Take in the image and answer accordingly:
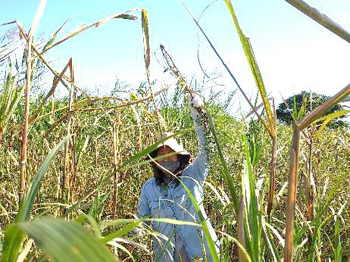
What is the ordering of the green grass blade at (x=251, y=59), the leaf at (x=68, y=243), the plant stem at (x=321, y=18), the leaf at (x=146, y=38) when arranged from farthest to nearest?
the leaf at (x=146, y=38)
the green grass blade at (x=251, y=59)
the plant stem at (x=321, y=18)
the leaf at (x=68, y=243)

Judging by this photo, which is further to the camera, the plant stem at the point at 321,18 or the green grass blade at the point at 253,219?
the green grass blade at the point at 253,219

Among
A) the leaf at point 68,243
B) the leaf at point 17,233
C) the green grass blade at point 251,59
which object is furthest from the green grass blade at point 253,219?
the leaf at point 68,243

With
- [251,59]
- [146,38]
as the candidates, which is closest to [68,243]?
[251,59]

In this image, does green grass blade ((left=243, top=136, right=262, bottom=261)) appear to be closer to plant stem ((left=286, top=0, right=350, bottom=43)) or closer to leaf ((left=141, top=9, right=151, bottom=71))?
plant stem ((left=286, top=0, right=350, bottom=43))

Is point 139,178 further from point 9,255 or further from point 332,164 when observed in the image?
point 9,255

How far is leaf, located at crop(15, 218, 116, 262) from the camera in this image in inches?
8.3

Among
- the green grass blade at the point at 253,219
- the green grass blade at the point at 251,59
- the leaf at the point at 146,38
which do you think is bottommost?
the green grass blade at the point at 253,219

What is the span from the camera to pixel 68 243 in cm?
22

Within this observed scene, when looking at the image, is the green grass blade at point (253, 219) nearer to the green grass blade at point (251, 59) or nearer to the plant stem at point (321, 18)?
the green grass blade at point (251, 59)

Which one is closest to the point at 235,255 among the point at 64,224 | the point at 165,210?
the point at 165,210

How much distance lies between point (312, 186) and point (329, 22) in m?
0.74

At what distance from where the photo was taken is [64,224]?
0.81 ft

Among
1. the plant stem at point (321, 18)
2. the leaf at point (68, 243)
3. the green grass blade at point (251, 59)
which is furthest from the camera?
the green grass blade at point (251, 59)

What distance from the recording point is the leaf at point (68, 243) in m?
0.21
